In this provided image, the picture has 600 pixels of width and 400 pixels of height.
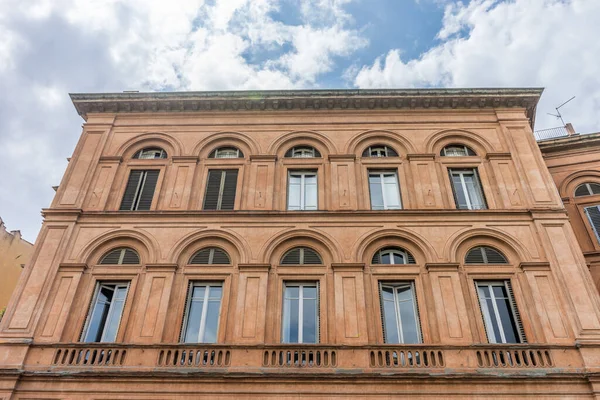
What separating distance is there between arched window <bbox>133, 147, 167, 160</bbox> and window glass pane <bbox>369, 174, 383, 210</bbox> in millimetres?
8012

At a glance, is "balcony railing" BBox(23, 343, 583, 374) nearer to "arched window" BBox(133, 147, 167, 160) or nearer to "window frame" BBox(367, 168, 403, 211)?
"window frame" BBox(367, 168, 403, 211)

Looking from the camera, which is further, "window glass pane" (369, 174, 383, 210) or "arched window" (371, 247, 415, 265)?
"window glass pane" (369, 174, 383, 210)

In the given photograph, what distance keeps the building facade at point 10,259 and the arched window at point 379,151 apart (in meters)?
18.7

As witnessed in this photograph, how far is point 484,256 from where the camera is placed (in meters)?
15.2

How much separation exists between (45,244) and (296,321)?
8.55 metres

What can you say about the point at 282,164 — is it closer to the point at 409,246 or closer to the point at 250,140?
the point at 250,140

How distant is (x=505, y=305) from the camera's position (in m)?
14.2

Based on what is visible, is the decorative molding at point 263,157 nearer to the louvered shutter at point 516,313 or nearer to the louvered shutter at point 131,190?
the louvered shutter at point 131,190

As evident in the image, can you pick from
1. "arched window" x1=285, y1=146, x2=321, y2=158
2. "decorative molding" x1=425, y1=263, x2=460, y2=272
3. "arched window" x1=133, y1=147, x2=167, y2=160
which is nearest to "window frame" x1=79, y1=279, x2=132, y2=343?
"arched window" x1=133, y1=147, x2=167, y2=160

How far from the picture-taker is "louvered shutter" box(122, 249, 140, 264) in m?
15.3

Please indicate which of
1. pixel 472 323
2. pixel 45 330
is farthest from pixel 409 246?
pixel 45 330

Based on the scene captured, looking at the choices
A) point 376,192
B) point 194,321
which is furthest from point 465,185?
point 194,321

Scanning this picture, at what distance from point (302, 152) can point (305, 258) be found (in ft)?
16.0

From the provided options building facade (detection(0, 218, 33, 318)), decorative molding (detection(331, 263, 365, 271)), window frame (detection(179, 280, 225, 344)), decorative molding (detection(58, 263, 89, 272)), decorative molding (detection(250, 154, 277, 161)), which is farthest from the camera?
building facade (detection(0, 218, 33, 318))
